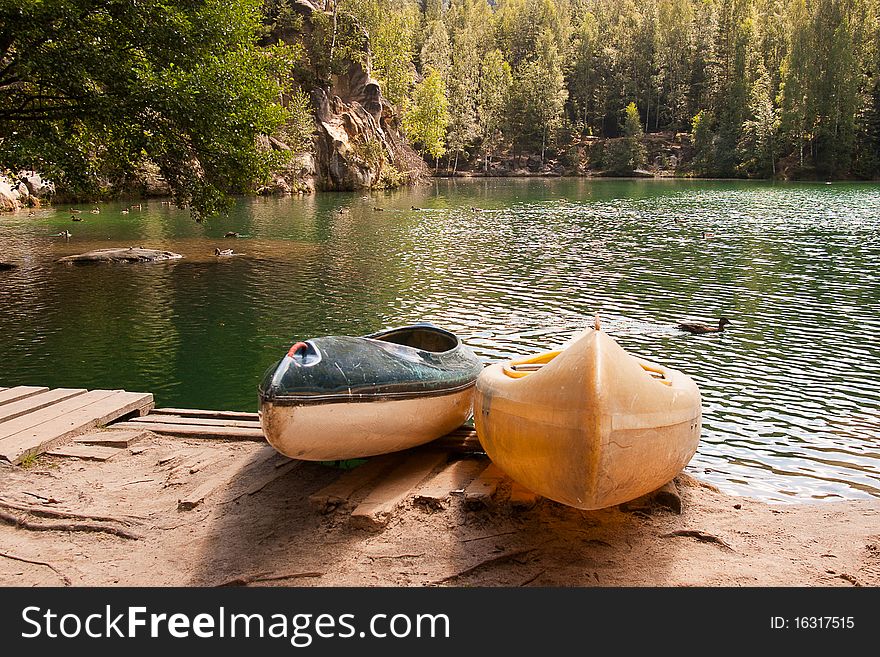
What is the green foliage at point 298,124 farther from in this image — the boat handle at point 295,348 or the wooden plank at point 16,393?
the boat handle at point 295,348

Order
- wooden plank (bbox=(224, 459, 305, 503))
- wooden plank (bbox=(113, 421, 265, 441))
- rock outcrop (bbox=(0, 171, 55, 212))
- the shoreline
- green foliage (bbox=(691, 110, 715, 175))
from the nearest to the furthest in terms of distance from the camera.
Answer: wooden plank (bbox=(224, 459, 305, 503))
wooden plank (bbox=(113, 421, 265, 441))
rock outcrop (bbox=(0, 171, 55, 212))
the shoreline
green foliage (bbox=(691, 110, 715, 175))

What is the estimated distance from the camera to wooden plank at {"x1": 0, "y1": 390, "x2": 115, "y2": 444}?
25.1ft

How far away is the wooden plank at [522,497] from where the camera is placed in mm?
5910

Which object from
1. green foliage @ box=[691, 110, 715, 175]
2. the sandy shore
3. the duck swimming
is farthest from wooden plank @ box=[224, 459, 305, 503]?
green foliage @ box=[691, 110, 715, 175]

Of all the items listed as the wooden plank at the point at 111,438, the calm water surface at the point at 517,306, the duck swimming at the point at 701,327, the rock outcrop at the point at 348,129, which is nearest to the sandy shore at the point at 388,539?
the wooden plank at the point at 111,438

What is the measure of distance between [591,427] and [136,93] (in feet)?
57.4

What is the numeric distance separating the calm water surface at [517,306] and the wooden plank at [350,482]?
427cm

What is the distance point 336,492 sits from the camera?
607 cm

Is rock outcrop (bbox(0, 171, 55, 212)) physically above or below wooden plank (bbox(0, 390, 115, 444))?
above

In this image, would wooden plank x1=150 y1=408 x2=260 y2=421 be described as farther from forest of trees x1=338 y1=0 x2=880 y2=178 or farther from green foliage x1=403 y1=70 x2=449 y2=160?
green foliage x1=403 y1=70 x2=449 y2=160

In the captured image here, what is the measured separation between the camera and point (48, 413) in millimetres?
8234

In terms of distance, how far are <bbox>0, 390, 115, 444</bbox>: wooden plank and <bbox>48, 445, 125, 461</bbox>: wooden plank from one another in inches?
23.6

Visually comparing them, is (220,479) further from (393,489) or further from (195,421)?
(195,421)
